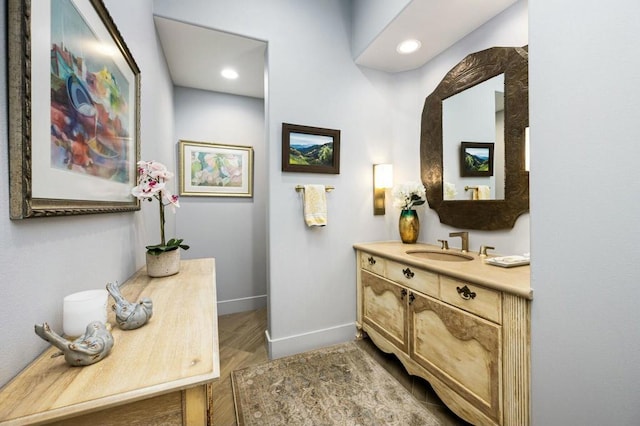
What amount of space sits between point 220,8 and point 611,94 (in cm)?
229

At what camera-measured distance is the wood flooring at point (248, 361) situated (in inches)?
57.7

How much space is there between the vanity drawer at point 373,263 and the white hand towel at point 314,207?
0.48m

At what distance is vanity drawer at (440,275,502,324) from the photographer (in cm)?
115

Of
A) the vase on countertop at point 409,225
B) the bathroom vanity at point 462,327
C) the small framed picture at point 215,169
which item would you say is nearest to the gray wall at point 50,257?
the small framed picture at point 215,169

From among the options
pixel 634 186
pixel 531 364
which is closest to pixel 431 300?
pixel 531 364

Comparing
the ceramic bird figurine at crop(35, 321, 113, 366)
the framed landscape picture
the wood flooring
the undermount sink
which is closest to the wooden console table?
the ceramic bird figurine at crop(35, 321, 113, 366)

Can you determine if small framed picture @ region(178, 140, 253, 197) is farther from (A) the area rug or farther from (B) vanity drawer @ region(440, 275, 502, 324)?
(B) vanity drawer @ region(440, 275, 502, 324)

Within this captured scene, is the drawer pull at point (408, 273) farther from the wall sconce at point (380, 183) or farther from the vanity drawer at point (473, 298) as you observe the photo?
the wall sconce at point (380, 183)

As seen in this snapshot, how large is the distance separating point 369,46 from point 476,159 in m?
1.23

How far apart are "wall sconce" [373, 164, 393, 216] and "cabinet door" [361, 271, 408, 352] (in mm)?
622

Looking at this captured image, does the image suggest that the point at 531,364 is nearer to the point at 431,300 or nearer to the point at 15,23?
the point at 431,300

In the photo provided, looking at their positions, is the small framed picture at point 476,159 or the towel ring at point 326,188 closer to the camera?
the small framed picture at point 476,159

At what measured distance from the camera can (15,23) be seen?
0.54m

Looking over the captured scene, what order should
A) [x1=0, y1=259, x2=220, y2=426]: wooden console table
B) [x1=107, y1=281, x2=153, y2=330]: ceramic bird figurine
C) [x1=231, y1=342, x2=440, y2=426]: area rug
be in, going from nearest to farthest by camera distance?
[x1=0, y1=259, x2=220, y2=426]: wooden console table
[x1=107, y1=281, x2=153, y2=330]: ceramic bird figurine
[x1=231, y1=342, x2=440, y2=426]: area rug
